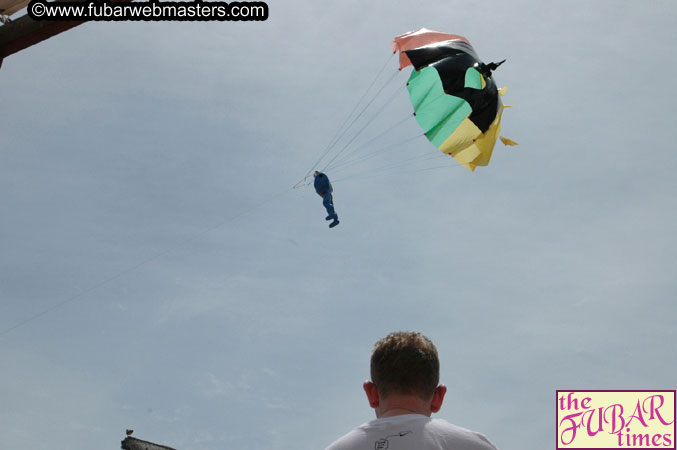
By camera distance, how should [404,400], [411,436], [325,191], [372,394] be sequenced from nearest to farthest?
[411,436]
[404,400]
[372,394]
[325,191]

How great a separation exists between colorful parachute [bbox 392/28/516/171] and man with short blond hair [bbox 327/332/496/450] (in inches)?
503

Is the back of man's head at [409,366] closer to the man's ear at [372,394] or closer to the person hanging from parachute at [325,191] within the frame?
the man's ear at [372,394]

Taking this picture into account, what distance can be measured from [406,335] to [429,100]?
1298 centimetres

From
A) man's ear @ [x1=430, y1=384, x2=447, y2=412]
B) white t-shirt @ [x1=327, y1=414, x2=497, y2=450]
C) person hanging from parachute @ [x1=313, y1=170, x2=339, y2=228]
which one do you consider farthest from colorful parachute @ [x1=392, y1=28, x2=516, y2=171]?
white t-shirt @ [x1=327, y1=414, x2=497, y2=450]

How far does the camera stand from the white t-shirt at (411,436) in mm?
2061

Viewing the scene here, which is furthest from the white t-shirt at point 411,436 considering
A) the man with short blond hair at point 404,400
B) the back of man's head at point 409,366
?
the back of man's head at point 409,366

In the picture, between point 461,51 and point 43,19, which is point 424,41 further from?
point 43,19

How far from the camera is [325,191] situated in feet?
49.8

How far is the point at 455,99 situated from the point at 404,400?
42.4 ft

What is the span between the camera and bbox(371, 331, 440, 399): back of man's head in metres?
2.34

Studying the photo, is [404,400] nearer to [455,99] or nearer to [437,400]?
[437,400]

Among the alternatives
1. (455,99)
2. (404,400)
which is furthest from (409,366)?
(455,99)

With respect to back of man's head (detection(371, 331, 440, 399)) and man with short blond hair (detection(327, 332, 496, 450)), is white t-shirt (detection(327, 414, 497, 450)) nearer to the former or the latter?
man with short blond hair (detection(327, 332, 496, 450))

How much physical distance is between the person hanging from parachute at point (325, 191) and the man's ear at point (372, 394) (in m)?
12.5
